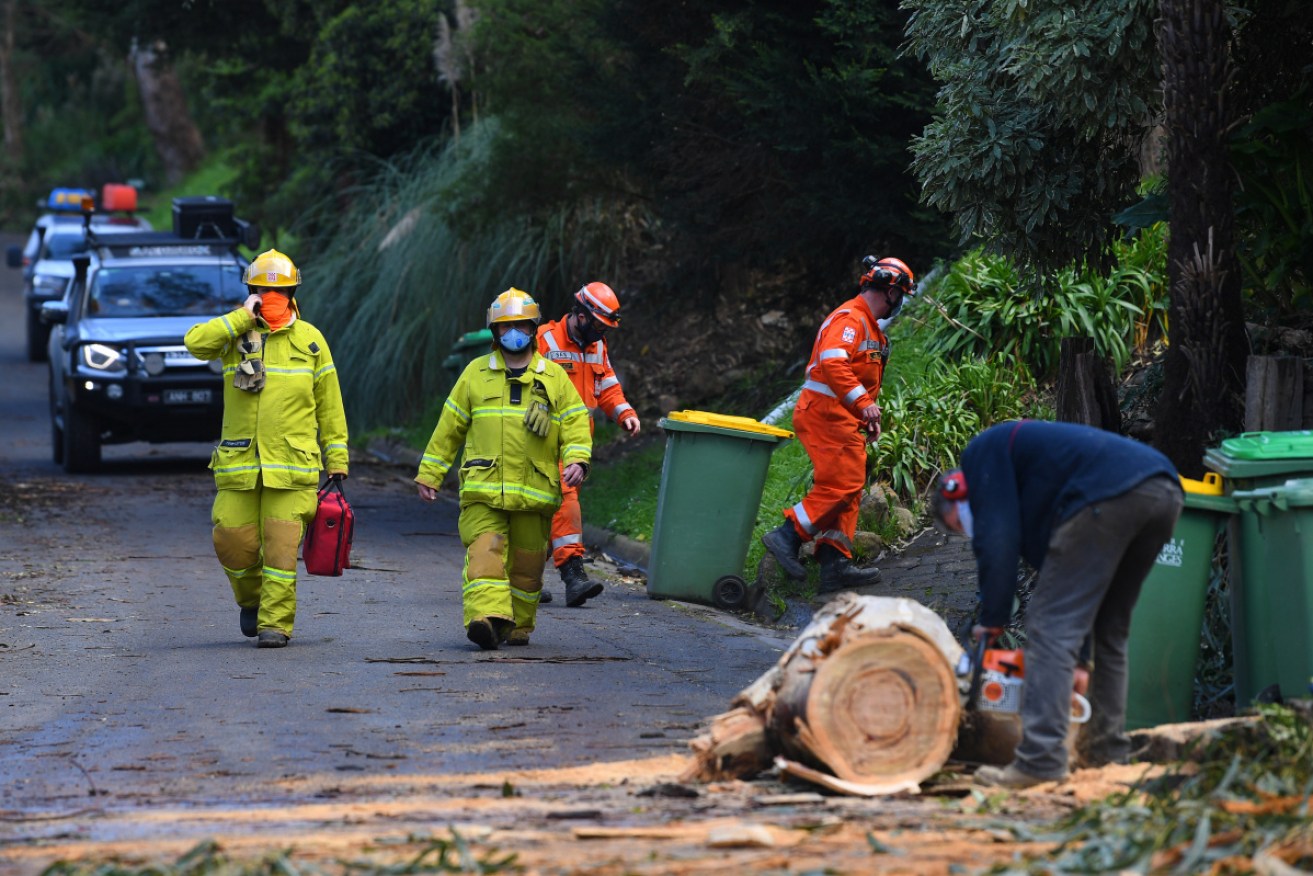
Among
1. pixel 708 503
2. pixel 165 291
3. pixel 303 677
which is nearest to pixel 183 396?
pixel 165 291

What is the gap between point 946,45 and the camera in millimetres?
10836

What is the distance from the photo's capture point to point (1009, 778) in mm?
6109

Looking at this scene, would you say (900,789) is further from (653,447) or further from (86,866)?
(653,447)

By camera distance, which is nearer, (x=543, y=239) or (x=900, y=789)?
(x=900, y=789)

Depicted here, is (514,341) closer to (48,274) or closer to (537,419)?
(537,419)

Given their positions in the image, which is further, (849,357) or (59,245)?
(59,245)

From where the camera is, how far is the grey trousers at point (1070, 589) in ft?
20.0

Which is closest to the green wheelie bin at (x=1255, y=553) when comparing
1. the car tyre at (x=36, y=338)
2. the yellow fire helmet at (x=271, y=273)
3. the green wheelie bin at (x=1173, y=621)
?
the green wheelie bin at (x=1173, y=621)

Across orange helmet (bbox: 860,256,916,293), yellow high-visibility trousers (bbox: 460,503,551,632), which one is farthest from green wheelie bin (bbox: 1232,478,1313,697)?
orange helmet (bbox: 860,256,916,293)

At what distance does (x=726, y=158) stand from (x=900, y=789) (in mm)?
10464

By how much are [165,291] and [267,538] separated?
9.59m

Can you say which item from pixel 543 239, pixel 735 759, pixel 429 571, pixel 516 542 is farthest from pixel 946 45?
pixel 543 239

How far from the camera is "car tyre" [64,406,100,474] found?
1773cm

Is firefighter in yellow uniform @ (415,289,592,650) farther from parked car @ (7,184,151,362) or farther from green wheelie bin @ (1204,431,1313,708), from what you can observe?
parked car @ (7,184,151,362)
